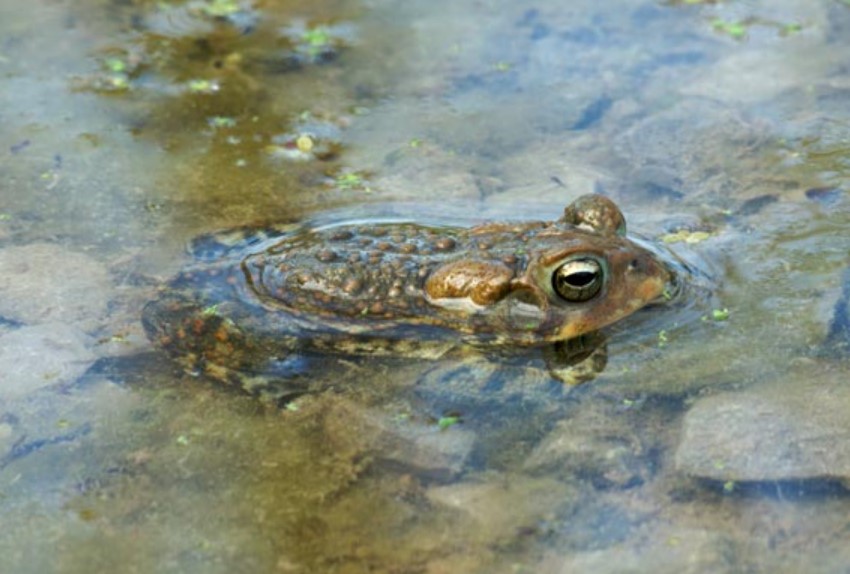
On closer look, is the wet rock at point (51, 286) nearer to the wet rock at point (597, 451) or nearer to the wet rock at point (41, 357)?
the wet rock at point (41, 357)

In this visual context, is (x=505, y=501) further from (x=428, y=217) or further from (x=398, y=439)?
(x=428, y=217)

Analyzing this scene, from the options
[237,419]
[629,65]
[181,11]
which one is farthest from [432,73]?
[237,419]

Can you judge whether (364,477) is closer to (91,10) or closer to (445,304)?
(445,304)

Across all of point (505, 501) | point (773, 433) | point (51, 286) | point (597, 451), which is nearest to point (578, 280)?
point (597, 451)

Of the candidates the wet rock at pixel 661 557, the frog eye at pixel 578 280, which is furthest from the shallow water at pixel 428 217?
the frog eye at pixel 578 280

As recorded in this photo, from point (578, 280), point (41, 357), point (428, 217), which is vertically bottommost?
point (41, 357)

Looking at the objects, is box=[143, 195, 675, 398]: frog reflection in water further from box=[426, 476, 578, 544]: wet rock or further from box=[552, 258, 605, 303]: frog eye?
box=[426, 476, 578, 544]: wet rock
